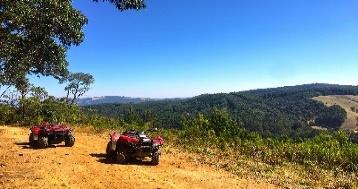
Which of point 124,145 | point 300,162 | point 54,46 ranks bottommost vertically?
point 300,162

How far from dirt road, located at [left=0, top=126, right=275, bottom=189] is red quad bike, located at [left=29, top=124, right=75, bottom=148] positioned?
1.00 metres

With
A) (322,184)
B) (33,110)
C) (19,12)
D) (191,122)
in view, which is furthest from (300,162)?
(33,110)

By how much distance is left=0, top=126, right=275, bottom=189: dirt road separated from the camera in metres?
13.4

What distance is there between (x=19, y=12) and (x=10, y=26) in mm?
1822

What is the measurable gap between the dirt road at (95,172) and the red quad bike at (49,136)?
1.00 metres

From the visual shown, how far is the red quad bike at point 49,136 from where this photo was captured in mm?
22156

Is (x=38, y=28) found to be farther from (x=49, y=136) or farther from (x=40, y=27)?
(x=49, y=136)

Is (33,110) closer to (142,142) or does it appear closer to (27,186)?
(142,142)

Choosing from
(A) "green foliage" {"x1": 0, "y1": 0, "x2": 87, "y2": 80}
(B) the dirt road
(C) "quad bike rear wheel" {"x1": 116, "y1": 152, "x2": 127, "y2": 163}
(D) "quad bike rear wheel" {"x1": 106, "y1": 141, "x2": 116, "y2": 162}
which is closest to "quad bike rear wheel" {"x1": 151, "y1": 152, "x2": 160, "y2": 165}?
A: (B) the dirt road

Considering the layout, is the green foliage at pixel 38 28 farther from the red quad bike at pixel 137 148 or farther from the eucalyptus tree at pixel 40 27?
the red quad bike at pixel 137 148

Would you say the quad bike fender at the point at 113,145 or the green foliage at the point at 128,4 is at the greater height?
the green foliage at the point at 128,4

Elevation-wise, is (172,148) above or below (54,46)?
below

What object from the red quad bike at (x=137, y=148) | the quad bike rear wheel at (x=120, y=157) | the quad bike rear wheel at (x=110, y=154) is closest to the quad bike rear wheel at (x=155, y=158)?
the red quad bike at (x=137, y=148)

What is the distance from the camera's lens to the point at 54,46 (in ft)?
54.7
